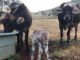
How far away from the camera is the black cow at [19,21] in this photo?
27.2 ft

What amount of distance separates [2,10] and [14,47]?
199 cm

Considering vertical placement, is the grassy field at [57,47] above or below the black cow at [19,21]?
below

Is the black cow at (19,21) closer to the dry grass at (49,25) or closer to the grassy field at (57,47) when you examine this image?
the grassy field at (57,47)

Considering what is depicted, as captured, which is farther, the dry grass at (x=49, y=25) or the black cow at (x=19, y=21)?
the dry grass at (x=49, y=25)

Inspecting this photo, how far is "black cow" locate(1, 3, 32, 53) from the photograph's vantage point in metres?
8.30

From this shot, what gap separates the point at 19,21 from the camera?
8258 mm

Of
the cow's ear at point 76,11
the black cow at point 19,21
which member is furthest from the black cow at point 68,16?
the black cow at point 19,21

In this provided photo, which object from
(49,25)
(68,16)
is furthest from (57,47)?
(49,25)

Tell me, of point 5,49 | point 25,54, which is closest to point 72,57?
point 25,54

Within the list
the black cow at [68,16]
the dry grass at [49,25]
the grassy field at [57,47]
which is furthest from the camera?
the dry grass at [49,25]

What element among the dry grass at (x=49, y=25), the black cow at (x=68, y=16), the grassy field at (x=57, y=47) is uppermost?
the black cow at (x=68, y=16)

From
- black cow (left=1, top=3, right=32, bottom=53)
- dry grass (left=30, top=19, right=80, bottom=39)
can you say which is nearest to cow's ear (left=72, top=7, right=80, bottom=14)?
dry grass (left=30, top=19, right=80, bottom=39)

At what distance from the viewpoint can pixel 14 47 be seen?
25.8ft

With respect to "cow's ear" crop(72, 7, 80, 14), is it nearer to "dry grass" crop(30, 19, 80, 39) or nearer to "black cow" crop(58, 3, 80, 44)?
"black cow" crop(58, 3, 80, 44)
